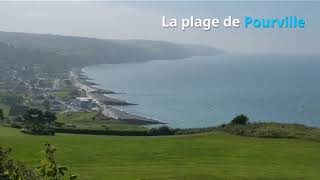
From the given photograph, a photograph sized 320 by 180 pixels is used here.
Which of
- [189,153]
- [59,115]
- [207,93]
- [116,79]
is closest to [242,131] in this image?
[189,153]

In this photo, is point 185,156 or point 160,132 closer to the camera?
point 185,156

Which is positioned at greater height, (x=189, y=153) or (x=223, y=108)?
(x=223, y=108)

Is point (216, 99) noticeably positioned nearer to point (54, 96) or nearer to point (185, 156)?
point (54, 96)

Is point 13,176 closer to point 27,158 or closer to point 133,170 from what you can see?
point 133,170

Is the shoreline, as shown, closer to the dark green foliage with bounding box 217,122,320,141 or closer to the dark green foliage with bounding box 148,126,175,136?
the dark green foliage with bounding box 148,126,175,136

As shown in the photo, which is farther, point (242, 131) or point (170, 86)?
point (170, 86)

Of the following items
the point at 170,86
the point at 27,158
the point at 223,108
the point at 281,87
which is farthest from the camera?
the point at 170,86

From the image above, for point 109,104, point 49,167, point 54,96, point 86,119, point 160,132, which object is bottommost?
point 49,167

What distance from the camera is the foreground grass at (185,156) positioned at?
19.7 meters

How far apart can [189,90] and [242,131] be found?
108410mm

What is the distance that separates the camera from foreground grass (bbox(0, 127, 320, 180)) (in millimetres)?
19672

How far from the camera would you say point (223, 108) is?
104688 mm

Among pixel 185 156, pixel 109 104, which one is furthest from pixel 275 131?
pixel 109 104

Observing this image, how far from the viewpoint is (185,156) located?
2488 cm
